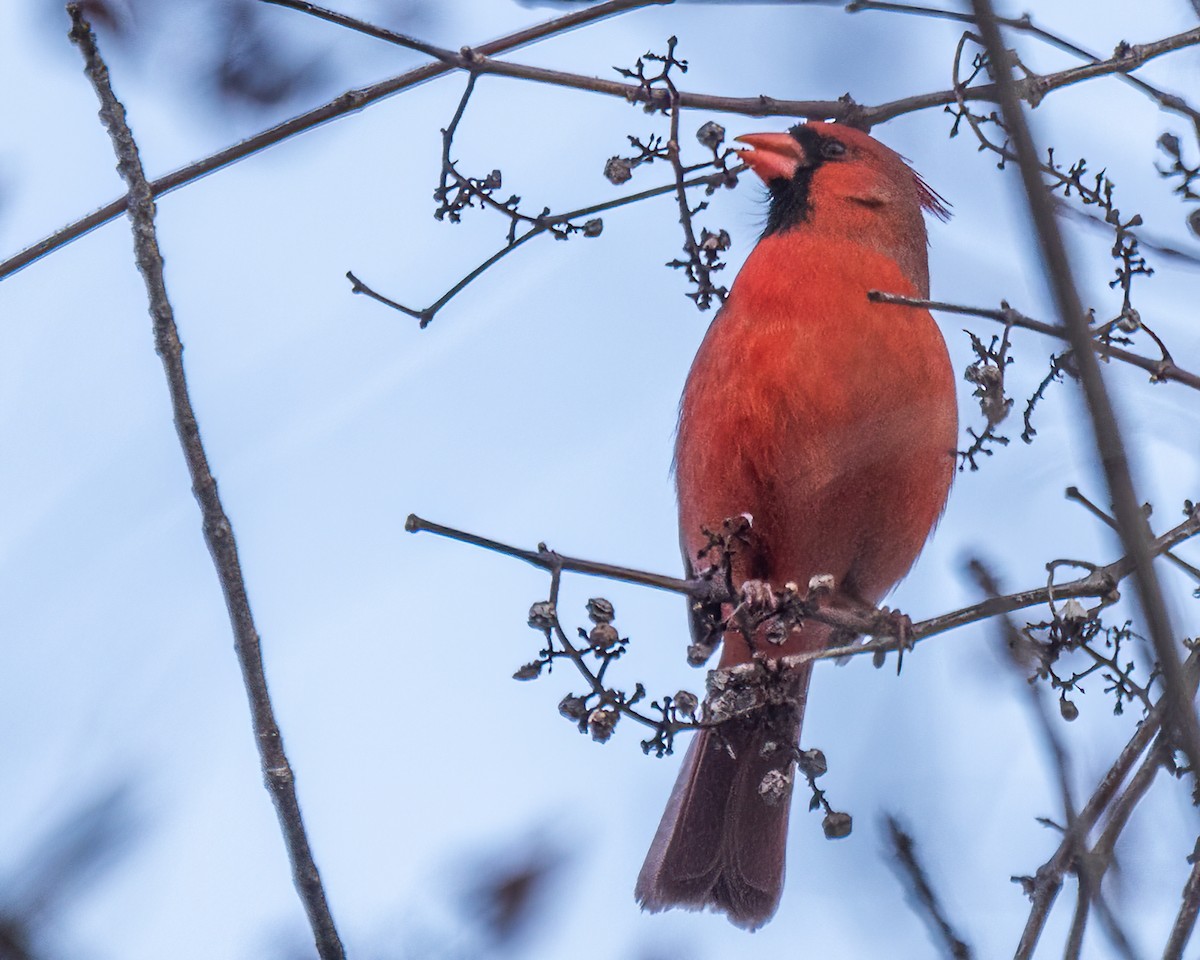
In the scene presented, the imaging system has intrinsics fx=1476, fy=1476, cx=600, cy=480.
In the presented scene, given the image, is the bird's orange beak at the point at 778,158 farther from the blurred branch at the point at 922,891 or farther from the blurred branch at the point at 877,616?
the blurred branch at the point at 922,891

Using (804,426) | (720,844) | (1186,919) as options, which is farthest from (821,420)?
(1186,919)

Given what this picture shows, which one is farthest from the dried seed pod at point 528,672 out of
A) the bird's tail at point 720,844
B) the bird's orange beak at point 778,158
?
the bird's orange beak at point 778,158

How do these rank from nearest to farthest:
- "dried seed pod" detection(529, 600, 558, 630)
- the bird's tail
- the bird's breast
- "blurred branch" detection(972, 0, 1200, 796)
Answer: "blurred branch" detection(972, 0, 1200, 796), "dried seed pod" detection(529, 600, 558, 630), the bird's breast, the bird's tail

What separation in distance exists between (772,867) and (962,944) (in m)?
1.48

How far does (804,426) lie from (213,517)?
135cm

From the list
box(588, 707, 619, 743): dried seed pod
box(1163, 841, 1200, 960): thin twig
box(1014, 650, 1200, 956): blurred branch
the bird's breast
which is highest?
the bird's breast

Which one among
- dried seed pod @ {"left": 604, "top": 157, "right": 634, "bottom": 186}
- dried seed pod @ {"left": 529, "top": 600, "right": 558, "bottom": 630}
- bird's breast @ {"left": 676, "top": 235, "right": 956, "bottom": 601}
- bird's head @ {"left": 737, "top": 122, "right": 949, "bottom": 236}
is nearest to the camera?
dried seed pod @ {"left": 529, "top": 600, "right": 558, "bottom": 630}

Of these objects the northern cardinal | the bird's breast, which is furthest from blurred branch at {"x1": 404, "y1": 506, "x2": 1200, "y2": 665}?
the bird's breast

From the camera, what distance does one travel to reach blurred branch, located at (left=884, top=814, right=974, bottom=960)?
196 centimetres

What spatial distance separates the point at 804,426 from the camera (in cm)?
286

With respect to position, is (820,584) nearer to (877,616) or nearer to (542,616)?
(877,616)

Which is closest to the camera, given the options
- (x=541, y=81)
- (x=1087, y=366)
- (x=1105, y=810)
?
(x=1087, y=366)

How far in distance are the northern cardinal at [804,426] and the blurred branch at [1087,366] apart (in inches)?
55.6

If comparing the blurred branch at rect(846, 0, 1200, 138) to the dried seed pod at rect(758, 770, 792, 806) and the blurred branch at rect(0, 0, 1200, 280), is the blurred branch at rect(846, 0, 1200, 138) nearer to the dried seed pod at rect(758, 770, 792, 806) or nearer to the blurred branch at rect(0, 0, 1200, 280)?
the blurred branch at rect(0, 0, 1200, 280)
